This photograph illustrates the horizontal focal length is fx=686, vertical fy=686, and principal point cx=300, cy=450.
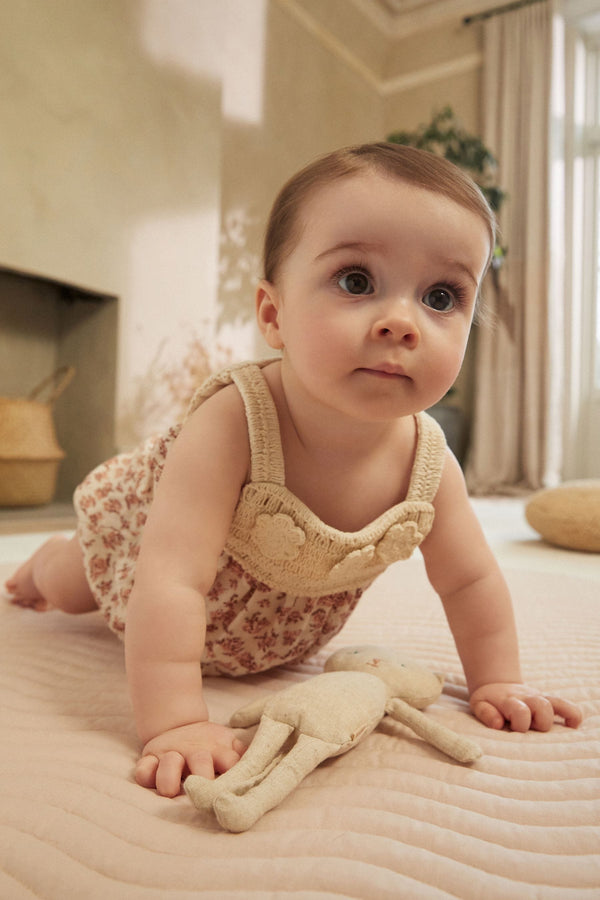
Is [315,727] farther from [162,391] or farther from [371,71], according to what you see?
[371,71]

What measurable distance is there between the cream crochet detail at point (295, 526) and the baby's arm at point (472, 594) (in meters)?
0.03

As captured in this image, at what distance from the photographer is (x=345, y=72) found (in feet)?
13.0

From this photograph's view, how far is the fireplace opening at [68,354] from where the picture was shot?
257cm

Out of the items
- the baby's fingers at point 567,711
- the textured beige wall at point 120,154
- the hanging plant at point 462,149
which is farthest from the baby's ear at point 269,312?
the hanging plant at point 462,149

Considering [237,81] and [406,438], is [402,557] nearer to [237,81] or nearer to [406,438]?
[406,438]

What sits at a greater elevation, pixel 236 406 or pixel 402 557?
pixel 236 406

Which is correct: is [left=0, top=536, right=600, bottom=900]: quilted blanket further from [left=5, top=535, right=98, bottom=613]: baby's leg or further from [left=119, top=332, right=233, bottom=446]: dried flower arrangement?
[left=119, top=332, right=233, bottom=446]: dried flower arrangement

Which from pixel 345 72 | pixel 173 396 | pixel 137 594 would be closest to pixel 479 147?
pixel 345 72

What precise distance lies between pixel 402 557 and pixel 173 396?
7.16ft

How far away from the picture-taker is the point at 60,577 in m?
0.93

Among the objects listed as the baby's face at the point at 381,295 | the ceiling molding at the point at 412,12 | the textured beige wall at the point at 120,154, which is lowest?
the baby's face at the point at 381,295

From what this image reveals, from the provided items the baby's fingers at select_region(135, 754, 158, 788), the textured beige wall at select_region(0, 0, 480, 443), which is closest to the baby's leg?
the baby's fingers at select_region(135, 754, 158, 788)

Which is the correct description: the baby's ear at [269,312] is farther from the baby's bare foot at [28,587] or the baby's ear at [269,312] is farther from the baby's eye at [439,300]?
the baby's bare foot at [28,587]

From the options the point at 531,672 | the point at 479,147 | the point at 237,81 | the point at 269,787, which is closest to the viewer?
the point at 269,787
